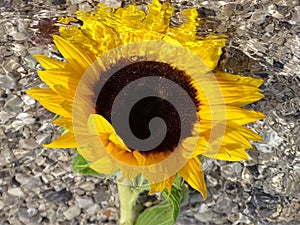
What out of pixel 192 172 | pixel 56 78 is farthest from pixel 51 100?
pixel 192 172

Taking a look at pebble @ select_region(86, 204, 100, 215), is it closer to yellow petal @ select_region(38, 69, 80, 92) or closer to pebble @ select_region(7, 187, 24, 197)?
pebble @ select_region(7, 187, 24, 197)

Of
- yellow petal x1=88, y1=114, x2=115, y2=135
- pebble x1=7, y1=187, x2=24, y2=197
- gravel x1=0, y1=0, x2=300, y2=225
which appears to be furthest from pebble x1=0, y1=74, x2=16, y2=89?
yellow petal x1=88, y1=114, x2=115, y2=135

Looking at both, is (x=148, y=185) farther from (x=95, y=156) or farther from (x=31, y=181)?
(x=31, y=181)

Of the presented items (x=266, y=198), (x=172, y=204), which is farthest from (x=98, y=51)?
(x=266, y=198)

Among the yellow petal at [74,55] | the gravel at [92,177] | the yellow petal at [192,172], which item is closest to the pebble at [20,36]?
the gravel at [92,177]

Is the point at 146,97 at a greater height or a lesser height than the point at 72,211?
greater

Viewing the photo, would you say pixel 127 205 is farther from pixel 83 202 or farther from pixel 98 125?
pixel 98 125

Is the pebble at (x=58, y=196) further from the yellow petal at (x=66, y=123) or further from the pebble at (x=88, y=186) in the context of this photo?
the yellow petal at (x=66, y=123)

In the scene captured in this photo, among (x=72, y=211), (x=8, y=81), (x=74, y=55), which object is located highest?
(x=74, y=55)
